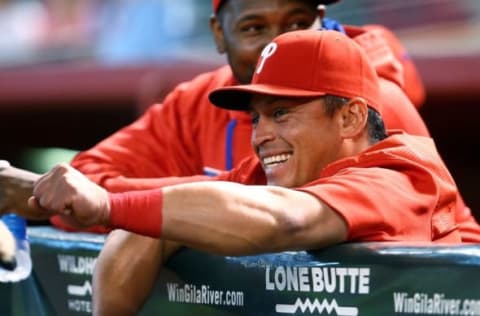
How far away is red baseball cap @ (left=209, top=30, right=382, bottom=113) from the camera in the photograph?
3.01 m

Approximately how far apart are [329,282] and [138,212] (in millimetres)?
445

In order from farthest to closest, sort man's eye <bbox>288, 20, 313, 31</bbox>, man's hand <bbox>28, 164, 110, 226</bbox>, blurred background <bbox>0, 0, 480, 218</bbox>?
1. blurred background <bbox>0, 0, 480, 218</bbox>
2. man's eye <bbox>288, 20, 313, 31</bbox>
3. man's hand <bbox>28, 164, 110, 226</bbox>

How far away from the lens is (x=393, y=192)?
109 inches

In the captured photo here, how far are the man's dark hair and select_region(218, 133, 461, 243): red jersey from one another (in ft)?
0.22

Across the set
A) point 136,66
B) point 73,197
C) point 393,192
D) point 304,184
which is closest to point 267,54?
point 304,184

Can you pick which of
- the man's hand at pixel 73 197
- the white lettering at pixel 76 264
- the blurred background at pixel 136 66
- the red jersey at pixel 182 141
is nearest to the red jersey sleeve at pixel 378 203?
the man's hand at pixel 73 197

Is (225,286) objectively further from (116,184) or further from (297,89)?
(116,184)

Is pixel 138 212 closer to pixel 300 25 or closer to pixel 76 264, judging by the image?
pixel 76 264

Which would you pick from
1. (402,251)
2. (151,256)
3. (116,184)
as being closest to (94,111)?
(116,184)

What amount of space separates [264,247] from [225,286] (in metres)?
0.35

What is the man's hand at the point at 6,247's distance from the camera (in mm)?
3342

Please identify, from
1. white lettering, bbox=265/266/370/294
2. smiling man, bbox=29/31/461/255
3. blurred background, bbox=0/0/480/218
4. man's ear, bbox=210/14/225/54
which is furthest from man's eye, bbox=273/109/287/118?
blurred background, bbox=0/0/480/218

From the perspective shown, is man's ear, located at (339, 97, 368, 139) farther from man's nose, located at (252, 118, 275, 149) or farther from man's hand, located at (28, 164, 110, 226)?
man's hand, located at (28, 164, 110, 226)

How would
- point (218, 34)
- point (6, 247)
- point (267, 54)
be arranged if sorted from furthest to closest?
point (218, 34)
point (6, 247)
point (267, 54)
